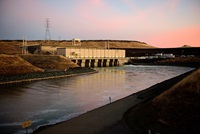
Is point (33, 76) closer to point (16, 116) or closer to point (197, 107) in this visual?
point (16, 116)

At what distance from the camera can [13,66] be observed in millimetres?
48688

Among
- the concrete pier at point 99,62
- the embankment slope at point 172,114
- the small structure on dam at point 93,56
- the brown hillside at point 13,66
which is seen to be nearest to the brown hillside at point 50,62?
the brown hillside at point 13,66

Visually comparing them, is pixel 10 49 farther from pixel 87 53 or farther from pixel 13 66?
pixel 13 66

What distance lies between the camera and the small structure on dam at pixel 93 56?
82438mm

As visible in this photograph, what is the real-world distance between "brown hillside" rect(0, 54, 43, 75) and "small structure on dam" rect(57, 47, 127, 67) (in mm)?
29158

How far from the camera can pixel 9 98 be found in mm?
26312

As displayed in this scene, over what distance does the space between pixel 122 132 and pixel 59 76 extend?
38.0 m

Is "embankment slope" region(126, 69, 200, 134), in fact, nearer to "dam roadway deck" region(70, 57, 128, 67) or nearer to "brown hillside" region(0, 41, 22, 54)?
"dam roadway deck" region(70, 57, 128, 67)

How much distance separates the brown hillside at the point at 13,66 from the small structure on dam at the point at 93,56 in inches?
1148

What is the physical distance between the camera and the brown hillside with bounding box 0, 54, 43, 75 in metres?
46.0

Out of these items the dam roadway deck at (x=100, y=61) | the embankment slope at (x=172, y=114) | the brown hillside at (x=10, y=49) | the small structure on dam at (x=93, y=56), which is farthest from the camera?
the brown hillside at (x=10, y=49)

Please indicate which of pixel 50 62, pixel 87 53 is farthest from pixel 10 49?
pixel 50 62

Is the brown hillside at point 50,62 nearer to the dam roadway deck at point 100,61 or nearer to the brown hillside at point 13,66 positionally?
the brown hillside at point 13,66

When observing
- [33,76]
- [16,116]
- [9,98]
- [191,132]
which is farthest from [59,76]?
[191,132]
